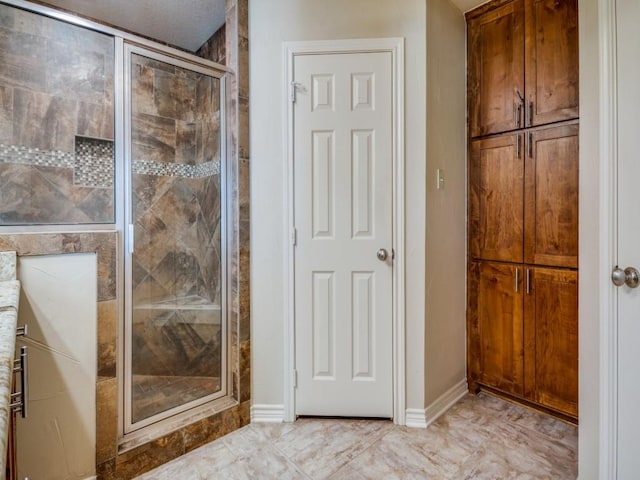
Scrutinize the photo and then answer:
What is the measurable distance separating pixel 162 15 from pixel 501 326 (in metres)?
3.17

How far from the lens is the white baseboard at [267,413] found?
1.97 m

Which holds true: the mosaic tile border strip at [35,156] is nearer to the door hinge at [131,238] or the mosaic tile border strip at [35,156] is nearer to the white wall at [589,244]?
the door hinge at [131,238]

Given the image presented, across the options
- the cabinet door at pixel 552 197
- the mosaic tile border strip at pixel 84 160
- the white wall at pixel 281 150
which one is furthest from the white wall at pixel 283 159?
the mosaic tile border strip at pixel 84 160

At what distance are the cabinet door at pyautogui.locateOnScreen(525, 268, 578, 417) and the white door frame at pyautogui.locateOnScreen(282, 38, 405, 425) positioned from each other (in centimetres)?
78

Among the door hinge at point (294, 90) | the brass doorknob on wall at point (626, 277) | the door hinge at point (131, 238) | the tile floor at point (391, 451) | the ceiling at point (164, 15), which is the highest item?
the ceiling at point (164, 15)

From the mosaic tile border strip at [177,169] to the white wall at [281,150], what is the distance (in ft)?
0.95

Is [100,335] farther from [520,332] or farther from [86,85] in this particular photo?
[520,332]

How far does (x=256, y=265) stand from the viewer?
1981mm

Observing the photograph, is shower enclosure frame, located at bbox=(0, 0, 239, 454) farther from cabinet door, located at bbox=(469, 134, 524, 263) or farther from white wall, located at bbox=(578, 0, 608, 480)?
cabinet door, located at bbox=(469, 134, 524, 263)

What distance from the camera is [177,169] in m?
2.03

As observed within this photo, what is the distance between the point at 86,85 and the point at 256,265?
1.19 metres

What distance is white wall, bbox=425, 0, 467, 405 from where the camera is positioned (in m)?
1.96

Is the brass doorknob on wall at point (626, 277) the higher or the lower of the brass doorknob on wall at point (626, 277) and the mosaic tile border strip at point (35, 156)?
the lower

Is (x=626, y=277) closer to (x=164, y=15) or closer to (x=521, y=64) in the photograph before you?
(x=521, y=64)
